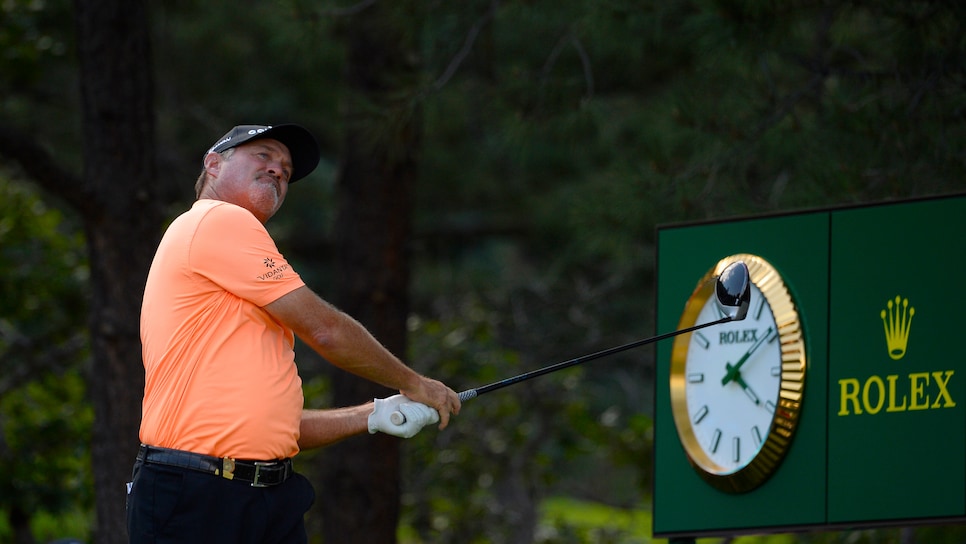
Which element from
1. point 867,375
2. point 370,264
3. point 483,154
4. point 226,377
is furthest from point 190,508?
point 483,154

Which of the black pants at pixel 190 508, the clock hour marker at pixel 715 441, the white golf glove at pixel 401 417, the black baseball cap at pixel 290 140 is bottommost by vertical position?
the black pants at pixel 190 508

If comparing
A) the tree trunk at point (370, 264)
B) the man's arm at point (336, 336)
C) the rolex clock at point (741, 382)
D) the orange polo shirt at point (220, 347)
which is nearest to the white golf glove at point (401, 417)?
the man's arm at point (336, 336)

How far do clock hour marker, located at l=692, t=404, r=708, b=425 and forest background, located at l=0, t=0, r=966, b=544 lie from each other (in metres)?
1.30

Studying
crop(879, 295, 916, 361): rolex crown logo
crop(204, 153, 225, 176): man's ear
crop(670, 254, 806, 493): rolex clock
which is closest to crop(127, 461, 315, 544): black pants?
crop(204, 153, 225, 176): man's ear

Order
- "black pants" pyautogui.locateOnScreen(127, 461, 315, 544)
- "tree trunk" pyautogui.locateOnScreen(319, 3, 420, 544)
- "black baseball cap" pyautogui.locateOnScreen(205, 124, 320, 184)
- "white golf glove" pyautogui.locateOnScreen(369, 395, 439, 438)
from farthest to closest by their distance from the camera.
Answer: "tree trunk" pyautogui.locateOnScreen(319, 3, 420, 544), "black baseball cap" pyautogui.locateOnScreen(205, 124, 320, 184), "white golf glove" pyautogui.locateOnScreen(369, 395, 439, 438), "black pants" pyautogui.locateOnScreen(127, 461, 315, 544)

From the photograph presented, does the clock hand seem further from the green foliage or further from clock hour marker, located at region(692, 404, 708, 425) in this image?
the green foliage

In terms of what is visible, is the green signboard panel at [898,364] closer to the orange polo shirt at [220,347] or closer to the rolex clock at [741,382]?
the rolex clock at [741,382]

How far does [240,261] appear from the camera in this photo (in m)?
3.83

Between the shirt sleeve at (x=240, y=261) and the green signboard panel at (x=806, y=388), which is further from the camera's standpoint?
the green signboard panel at (x=806, y=388)

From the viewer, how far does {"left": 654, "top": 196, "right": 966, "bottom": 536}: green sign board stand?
15.1 ft

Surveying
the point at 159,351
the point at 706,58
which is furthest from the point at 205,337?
the point at 706,58

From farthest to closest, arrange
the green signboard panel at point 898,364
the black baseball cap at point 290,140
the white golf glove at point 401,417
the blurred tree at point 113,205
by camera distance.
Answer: the blurred tree at point 113,205
the green signboard panel at point 898,364
the black baseball cap at point 290,140
the white golf glove at point 401,417

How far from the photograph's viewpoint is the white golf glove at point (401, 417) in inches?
160

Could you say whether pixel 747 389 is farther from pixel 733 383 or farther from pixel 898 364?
pixel 898 364
